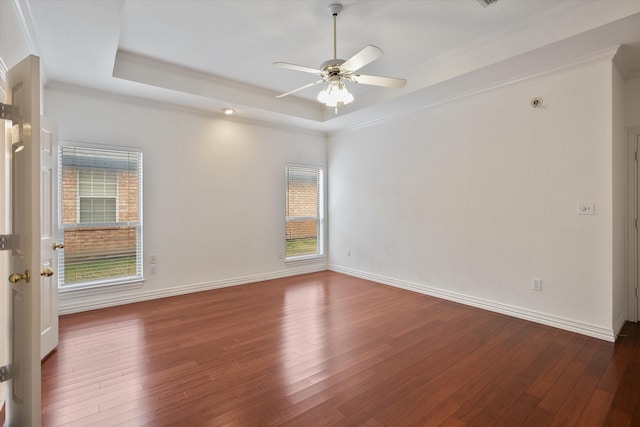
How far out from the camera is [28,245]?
159 cm

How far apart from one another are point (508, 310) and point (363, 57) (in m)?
3.26

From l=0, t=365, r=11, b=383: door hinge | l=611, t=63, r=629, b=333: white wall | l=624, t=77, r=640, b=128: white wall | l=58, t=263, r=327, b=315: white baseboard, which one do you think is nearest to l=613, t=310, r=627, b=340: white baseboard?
l=611, t=63, r=629, b=333: white wall

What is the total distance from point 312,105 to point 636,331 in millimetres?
4885

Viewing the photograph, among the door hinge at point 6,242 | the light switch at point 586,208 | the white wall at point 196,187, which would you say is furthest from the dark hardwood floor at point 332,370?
the light switch at point 586,208

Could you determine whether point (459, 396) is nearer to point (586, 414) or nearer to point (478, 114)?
point (586, 414)

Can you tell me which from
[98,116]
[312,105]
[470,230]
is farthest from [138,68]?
[470,230]

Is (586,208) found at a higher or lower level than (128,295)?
higher

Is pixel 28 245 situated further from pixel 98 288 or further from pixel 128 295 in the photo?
pixel 128 295

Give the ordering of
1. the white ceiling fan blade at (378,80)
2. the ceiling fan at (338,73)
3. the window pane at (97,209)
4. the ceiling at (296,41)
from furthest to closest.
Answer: the window pane at (97,209) → the white ceiling fan blade at (378,80) → the ceiling at (296,41) → the ceiling fan at (338,73)

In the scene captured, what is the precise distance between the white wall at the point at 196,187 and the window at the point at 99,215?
141mm

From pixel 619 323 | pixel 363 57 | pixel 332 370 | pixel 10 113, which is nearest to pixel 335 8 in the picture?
pixel 363 57

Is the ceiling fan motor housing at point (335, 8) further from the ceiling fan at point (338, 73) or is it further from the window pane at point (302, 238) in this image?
the window pane at point (302, 238)

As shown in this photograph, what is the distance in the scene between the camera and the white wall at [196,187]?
3.97 m

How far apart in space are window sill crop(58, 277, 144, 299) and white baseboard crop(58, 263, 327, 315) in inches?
0.4
